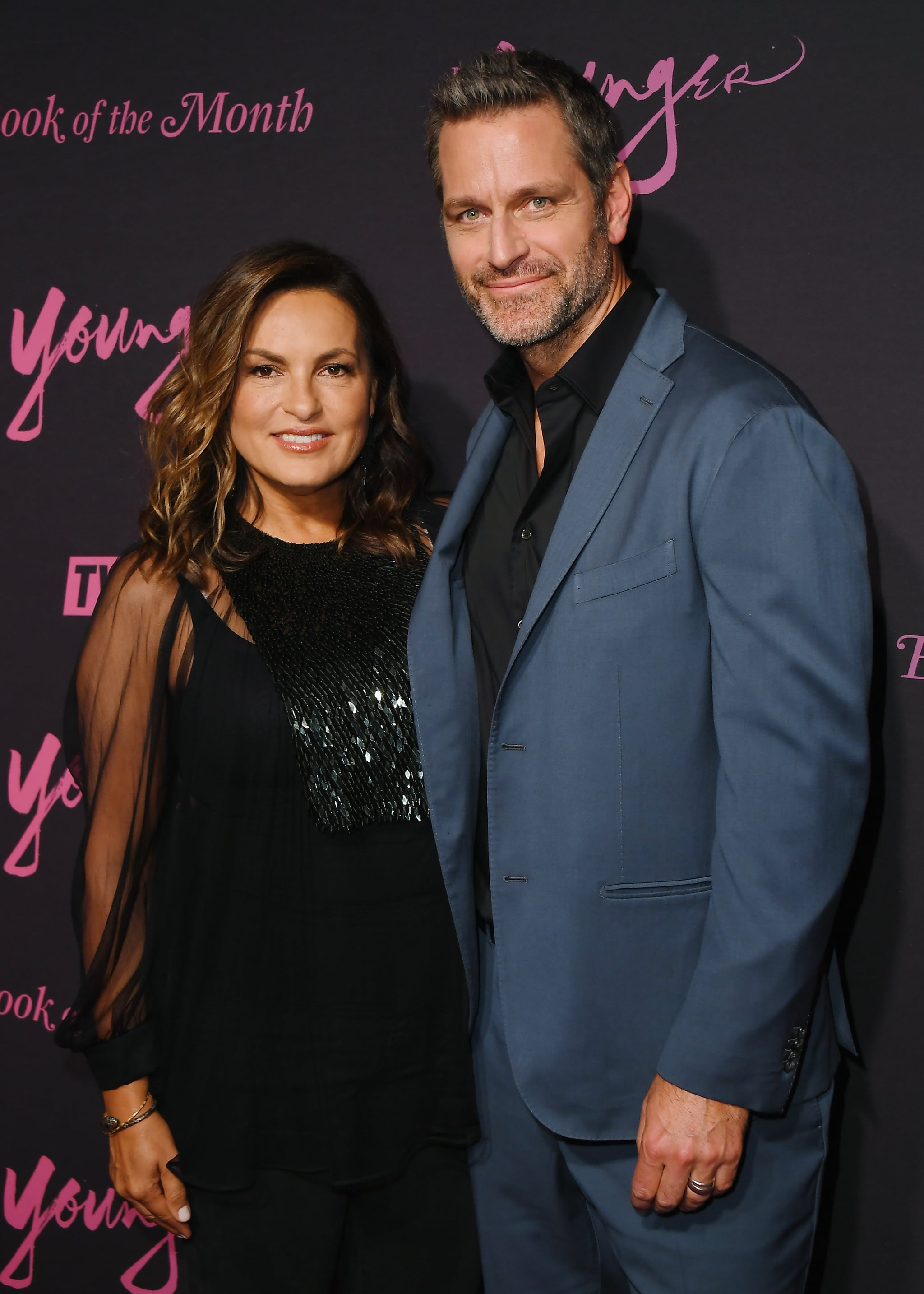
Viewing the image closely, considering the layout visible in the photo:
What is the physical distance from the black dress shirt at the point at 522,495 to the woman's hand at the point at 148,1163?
0.58 meters

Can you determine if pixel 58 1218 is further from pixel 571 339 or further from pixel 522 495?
pixel 571 339

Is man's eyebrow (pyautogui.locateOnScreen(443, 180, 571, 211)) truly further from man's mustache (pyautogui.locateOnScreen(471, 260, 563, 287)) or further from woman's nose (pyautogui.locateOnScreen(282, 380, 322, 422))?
woman's nose (pyautogui.locateOnScreen(282, 380, 322, 422))

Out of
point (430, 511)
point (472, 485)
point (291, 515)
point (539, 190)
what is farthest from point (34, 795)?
point (539, 190)

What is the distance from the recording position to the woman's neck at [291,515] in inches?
68.6

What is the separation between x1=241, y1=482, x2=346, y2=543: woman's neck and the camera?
1743 millimetres

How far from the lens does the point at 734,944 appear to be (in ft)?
4.14

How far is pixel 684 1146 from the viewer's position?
4.28ft

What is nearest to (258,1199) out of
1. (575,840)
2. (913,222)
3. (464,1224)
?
(464,1224)

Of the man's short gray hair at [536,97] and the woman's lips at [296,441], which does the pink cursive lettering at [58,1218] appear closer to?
the woman's lips at [296,441]

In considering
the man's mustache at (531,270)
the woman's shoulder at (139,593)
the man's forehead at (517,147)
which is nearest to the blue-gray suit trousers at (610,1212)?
the woman's shoulder at (139,593)

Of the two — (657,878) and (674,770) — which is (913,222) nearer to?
(674,770)

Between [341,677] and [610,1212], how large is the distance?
0.81m

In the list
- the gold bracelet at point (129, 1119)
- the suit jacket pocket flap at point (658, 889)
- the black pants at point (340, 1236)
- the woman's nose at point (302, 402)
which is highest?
the woman's nose at point (302, 402)

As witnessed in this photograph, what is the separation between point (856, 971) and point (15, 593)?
1.65m
